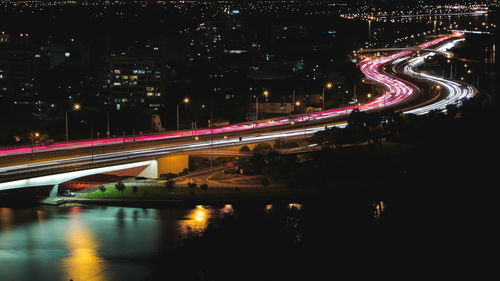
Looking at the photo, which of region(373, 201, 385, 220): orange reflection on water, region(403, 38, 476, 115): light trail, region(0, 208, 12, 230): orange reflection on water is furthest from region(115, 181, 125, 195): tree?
region(403, 38, 476, 115): light trail

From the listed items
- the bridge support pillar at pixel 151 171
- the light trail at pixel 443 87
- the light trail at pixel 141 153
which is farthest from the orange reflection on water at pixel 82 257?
the light trail at pixel 443 87

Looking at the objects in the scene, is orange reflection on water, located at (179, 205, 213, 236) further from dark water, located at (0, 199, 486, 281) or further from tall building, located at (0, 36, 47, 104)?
tall building, located at (0, 36, 47, 104)

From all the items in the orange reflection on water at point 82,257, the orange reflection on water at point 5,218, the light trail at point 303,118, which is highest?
the light trail at point 303,118

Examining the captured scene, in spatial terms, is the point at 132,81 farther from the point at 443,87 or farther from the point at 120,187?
the point at 120,187

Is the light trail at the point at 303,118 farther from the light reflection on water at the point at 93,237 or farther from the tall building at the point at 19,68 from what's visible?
the tall building at the point at 19,68

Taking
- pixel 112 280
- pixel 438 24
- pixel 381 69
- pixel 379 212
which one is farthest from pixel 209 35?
pixel 112 280

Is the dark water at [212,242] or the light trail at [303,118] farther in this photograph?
the light trail at [303,118]
